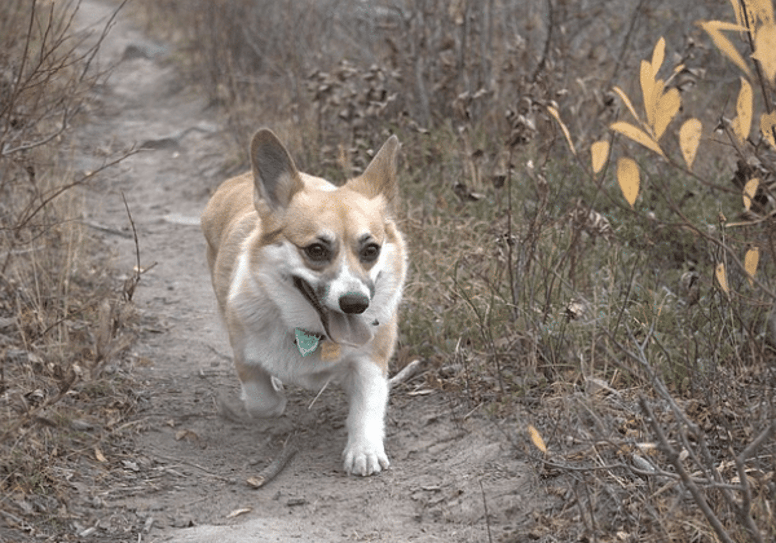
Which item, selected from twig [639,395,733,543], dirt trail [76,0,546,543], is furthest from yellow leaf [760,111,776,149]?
dirt trail [76,0,546,543]

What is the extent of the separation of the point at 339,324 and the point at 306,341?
A: 7.2 inches

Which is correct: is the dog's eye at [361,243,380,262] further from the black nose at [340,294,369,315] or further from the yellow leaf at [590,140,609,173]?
the yellow leaf at [590,140,609,173]

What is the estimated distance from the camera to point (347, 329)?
386 centimetres

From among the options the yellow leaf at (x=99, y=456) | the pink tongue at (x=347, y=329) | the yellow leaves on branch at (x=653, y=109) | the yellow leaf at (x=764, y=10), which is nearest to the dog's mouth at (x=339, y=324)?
the pink tongue at (x=347, y=329)

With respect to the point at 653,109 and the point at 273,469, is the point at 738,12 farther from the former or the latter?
the point at 273,469

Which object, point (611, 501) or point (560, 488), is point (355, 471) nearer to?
point (560, 488)

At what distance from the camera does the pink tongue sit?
12.6ft

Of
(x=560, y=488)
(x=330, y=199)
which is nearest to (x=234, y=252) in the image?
(x=330, y=199)

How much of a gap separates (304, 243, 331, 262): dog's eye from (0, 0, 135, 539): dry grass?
2.57 feet

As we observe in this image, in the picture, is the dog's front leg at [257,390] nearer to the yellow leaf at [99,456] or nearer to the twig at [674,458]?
the yellow leaf at [99,456]

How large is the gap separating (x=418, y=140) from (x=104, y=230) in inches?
98.1

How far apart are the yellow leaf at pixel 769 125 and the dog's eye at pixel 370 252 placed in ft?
5.73

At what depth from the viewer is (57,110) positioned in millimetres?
4734

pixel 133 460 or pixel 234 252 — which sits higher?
pixel 234 252
